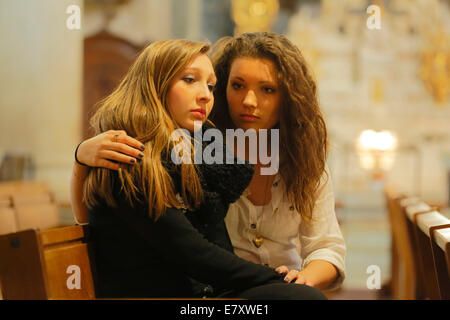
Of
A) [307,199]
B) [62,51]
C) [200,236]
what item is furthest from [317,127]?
[62,51]

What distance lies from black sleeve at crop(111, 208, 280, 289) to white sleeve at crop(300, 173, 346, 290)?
0.42 m

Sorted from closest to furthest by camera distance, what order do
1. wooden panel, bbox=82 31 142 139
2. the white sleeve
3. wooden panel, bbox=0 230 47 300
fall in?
wooden panel, bbox=0 230 47 300, the white sleeve, wooden panel, bbox=82 31 142 139

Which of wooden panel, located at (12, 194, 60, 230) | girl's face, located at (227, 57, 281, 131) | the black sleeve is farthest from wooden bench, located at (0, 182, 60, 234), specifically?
the black sleeve

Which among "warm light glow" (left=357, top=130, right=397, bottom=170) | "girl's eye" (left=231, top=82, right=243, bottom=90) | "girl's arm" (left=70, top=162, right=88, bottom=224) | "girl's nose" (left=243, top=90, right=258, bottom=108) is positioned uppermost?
"girl's eye" (left=231, top=82, right=243, bottom=90)

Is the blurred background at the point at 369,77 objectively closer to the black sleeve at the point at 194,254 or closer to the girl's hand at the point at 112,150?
the girl's hand at the point at 112,150

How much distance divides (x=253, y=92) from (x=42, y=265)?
0.93m

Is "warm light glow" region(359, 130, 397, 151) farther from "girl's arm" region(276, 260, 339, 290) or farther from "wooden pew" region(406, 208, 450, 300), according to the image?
"girl's arm" region(276, 260, 339, 290)

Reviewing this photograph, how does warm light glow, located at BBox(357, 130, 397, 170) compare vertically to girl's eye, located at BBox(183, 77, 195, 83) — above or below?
below

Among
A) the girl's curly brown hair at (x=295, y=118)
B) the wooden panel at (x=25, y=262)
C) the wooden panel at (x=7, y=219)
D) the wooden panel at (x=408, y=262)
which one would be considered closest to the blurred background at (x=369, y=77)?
the wooden panel at (x=408, y=262)

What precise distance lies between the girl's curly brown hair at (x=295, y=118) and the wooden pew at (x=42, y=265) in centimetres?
76

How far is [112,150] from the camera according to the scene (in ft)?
4.99

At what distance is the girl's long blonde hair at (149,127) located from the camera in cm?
148

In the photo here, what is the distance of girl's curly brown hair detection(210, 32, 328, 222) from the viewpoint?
1882mm
